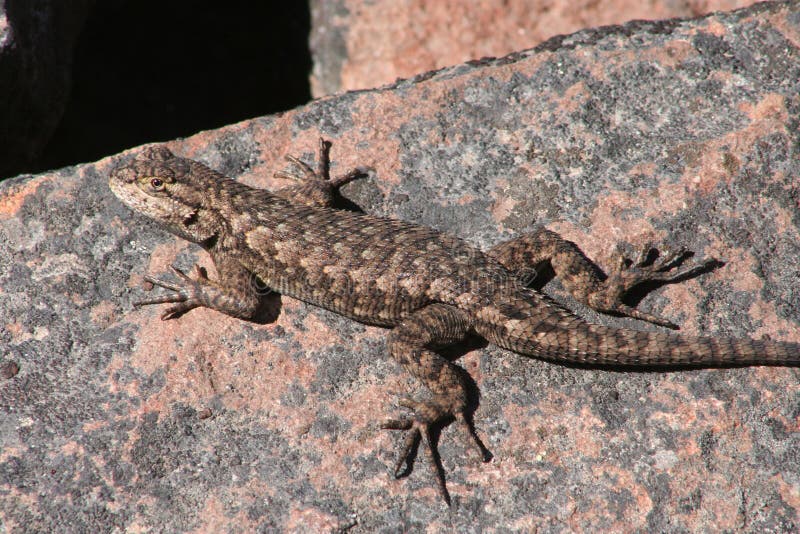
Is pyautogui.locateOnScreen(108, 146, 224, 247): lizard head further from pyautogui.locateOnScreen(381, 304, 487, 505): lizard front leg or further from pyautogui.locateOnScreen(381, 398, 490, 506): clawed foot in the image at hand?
pyautogui.locateOnScreen(381, 398, 490, 506): clawed foot

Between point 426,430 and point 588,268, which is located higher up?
point 588,268

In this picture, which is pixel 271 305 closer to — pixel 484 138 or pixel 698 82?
pixel 484 138

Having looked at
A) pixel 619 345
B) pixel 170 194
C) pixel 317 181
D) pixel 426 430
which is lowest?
pixel 426 430

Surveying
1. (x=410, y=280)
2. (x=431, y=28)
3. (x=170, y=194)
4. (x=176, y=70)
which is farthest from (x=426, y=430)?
(x=176, y=70)

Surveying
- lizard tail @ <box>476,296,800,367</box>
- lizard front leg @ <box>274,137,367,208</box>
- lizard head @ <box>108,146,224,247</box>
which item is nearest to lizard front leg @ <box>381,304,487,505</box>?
lizard tail @ <box>476,296,800,367</box>

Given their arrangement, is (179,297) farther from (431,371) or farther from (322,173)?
(431,371)

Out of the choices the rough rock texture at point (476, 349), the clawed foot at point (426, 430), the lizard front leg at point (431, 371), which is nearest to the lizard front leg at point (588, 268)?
the rough rock texture at point (476, 349)

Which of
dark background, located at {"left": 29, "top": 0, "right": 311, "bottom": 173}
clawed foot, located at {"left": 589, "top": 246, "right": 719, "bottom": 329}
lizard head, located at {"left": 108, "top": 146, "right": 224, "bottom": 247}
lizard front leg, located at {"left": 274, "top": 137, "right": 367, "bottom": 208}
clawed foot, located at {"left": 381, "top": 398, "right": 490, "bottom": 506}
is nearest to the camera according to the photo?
clawed foot, located at {"left": 381, "top": 398, "right": 490, "bottom": 506}
